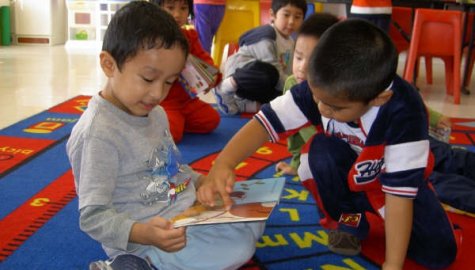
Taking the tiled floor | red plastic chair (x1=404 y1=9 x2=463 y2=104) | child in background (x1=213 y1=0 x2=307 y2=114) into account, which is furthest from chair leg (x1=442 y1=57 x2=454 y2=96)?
child in background (x1=213 y1=0 x2=307 y2=114)

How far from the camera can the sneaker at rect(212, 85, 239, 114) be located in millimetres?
2312

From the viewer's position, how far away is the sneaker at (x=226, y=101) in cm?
231

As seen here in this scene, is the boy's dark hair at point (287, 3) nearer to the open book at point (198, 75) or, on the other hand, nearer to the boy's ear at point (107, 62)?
the open book at point (198, 75)

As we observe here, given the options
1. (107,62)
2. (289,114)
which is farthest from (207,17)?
(107,62)

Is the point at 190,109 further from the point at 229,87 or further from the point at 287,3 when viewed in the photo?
the point at 287,3

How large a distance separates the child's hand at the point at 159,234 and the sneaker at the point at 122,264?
0.06m

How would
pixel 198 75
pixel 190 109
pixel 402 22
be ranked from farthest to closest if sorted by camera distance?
pixel 402 22, pixel 190 109, pixel 198 75

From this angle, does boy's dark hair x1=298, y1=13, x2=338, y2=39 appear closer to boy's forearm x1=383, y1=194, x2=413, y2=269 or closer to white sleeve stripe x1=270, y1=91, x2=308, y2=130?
white sleeve stripe x1=270, y1=91, x2=308, y2=130

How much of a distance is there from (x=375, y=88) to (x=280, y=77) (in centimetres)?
151

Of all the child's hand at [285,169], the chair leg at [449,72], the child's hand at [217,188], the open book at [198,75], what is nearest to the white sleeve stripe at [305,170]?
the child's hand at [217,188]

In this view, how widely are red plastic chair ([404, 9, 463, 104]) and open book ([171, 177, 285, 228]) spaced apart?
2.27 meters

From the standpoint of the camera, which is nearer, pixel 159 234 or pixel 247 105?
pixel 159 234

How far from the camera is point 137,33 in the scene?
822mm

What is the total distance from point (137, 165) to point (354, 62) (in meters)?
0.41
